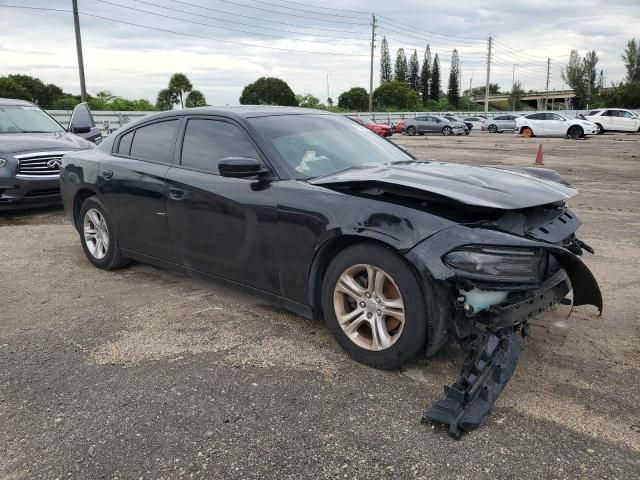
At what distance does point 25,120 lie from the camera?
31.0 feet

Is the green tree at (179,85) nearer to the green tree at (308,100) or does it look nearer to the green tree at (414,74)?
the green tree at (308,100)

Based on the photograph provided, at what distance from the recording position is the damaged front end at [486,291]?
2.82 metres

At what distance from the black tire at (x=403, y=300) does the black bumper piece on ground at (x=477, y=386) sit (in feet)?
1.07

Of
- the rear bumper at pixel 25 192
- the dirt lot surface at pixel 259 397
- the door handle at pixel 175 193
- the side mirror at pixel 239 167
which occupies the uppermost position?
the side mirror at pixel 239 167

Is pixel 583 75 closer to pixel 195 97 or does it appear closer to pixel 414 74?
pixel 414 74

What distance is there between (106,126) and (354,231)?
2403 cm

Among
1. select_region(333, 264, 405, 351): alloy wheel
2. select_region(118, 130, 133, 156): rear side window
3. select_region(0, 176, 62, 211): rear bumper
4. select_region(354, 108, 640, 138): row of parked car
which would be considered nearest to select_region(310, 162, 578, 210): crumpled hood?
select_region(333, 264, 405, 351): alloy wheel

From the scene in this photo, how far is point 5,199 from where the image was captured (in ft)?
26.7

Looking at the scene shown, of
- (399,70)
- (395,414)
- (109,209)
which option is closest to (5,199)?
(109,209)

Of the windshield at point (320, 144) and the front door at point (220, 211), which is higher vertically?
the windshield at point (320, 144)

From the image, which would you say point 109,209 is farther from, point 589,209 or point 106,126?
point 106,126

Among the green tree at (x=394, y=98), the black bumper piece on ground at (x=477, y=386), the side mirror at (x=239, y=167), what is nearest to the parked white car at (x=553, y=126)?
the side mirror at (x=239, y=167)

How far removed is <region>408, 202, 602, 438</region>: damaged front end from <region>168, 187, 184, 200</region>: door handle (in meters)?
2.12

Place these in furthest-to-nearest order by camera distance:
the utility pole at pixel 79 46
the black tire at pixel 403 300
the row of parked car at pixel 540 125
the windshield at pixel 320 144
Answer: the row of parked car at pixel 540 125
the utility pole at pixel 79 46
the windshield at pixel 320 144
the black tire at pixel 403 300
